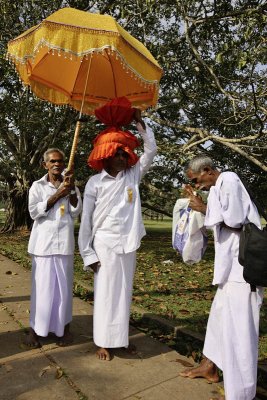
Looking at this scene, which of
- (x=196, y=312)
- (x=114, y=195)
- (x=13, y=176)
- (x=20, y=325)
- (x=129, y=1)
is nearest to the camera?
(x=114, y=195)

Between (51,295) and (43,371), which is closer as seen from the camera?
(43,371)

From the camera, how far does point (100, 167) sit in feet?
13.2

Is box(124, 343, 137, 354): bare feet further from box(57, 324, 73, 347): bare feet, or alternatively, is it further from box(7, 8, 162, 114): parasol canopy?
box(7, 8, 162, 114): parasol canopy

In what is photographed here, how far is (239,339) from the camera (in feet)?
9.81

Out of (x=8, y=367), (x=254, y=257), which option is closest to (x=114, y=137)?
(x=254, y=257)

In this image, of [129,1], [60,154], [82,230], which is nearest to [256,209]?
[82,230]

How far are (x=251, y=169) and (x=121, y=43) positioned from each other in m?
10.7

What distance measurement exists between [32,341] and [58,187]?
1700 mm

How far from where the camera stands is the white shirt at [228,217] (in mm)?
2992

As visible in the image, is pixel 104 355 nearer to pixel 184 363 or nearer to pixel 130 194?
pixel 184 363

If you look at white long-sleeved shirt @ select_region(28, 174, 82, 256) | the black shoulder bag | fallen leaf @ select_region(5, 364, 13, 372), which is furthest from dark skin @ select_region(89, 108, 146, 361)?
the black shoulder bag

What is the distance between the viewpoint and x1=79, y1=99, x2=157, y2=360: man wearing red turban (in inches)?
150

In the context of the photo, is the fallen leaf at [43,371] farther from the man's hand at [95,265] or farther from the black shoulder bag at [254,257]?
the black shoulder bag at [254,257]

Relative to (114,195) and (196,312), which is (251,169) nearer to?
(196,312)
